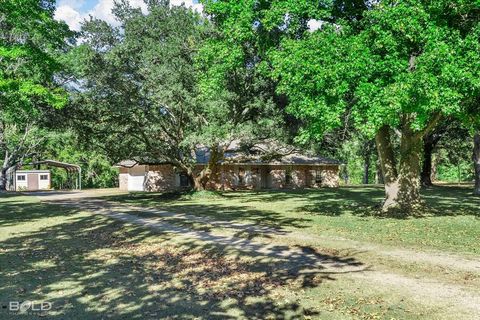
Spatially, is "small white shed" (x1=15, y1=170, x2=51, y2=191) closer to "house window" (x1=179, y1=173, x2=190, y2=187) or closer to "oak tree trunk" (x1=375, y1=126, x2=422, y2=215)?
"house window" (x1=179, y1=173, x2=190, y2=187)

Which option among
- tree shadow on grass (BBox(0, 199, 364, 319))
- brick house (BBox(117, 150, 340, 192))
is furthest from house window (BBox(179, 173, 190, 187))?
tree shadow on grass (BBox(0, 199, 364, 319))

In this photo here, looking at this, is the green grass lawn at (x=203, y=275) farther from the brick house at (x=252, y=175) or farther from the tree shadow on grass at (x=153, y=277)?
the brick house at (x=252, y=175)

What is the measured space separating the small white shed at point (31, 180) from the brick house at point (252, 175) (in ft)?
59.5

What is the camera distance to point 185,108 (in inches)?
1114

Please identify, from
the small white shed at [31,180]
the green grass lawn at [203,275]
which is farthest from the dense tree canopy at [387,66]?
the small white shed at [31,180]

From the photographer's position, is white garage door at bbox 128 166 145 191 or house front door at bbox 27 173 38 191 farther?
house front door at bbox 27 173 38 191

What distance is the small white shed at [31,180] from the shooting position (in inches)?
2350

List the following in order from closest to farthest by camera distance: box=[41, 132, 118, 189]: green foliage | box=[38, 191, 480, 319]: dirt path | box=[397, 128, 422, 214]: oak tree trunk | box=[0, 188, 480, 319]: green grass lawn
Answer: box=[0, 188, 480, 319]: green grass lawn, box=[38, 191, 480, 319]: dirt path, box=[397, 128, 422, 214]: oak tree trunk, box=[41, 132, 118, 189]: green foliage

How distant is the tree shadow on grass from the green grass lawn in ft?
0.07

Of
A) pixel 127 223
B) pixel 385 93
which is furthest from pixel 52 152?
pixel 385 93

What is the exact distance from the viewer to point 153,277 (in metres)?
8.57

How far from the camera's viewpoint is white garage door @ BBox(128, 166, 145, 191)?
46.8 meters

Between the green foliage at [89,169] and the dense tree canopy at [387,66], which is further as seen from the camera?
the green foliage at [89,169]

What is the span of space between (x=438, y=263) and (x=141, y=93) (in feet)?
73.5
